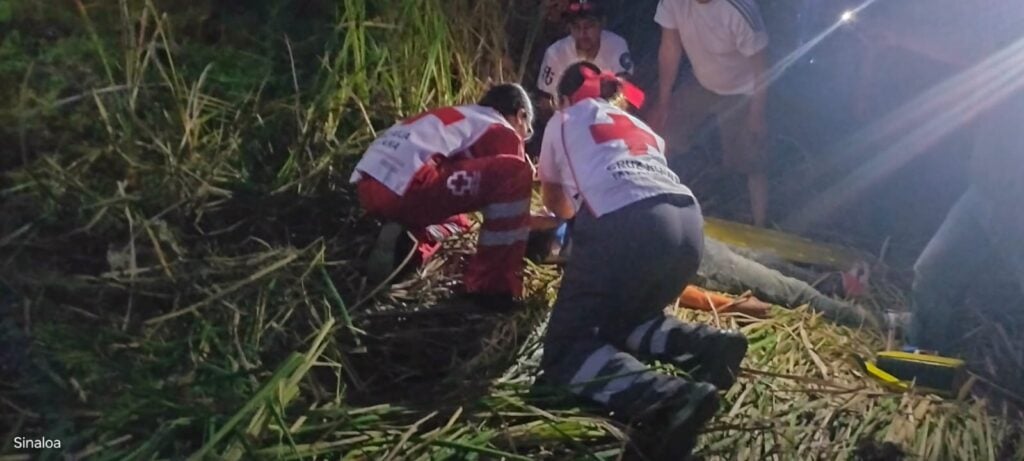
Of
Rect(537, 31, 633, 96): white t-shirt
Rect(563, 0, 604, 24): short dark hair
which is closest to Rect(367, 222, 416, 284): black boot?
Rect(537, 31, 633, 96): white t-shirt

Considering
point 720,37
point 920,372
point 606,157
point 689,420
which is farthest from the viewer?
point 720,37

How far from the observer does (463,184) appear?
375cm

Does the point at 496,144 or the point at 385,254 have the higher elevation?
the point at 496,144

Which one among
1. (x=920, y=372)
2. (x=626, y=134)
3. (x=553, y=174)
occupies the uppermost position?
(x=626, y=134)

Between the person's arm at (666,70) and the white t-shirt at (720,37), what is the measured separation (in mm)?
55

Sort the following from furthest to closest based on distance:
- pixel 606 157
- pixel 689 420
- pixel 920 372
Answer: pixel 920 372
pixel 606 157
pixel 689 420

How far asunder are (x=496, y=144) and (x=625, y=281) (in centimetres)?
89

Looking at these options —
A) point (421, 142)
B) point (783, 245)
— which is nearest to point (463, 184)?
point (421, 142)

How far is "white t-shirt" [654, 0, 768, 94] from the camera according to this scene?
5414 mm

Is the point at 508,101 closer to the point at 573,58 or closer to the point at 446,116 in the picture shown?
the point at 446,116

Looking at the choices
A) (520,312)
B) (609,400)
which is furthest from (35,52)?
(609,400)

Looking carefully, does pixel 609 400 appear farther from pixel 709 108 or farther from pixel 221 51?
pixel 709 108

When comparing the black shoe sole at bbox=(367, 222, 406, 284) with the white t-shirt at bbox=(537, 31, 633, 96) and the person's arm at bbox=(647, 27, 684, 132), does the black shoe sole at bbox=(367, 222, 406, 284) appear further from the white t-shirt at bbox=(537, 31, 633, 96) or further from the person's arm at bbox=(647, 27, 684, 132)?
the person's arm at bbox=(647, 27, 684, 132)

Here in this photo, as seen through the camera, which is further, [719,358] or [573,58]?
[573,58]
